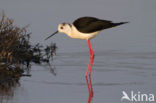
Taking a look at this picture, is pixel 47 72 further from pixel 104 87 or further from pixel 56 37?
pixel 56 37

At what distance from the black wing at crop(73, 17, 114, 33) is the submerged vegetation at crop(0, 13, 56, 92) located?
3.31 ft

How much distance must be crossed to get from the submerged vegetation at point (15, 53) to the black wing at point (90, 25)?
3.31 feet

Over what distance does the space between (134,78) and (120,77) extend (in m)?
0.26

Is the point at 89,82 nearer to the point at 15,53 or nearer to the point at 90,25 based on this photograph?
the point at 90,25

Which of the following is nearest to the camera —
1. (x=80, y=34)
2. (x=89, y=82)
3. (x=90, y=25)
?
(x=89, y=82)

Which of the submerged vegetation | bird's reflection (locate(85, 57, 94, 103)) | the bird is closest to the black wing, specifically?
the bird

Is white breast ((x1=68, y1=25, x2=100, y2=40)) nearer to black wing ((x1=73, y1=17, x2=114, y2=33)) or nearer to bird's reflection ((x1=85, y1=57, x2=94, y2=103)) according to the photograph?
black wing ((x1=73, y1=17, x2=114, y2=33))

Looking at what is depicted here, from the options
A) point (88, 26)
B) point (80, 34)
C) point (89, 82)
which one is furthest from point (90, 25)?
point (89, 82)

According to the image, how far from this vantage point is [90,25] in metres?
11.2

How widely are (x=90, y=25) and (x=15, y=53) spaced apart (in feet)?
4.93

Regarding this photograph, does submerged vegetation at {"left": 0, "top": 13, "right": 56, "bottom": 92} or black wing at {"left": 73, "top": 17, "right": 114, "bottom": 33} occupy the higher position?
black wing at {"left": 73, "top": 17, "right": 114, "bottom": 33}

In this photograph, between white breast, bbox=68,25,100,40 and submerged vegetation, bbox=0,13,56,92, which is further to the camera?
white breast, bbox=68,25,100,40

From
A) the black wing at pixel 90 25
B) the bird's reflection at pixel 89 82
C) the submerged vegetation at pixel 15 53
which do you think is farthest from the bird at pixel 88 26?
the submerged vegetation at pixel 15 53

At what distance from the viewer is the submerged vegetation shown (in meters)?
9.83
